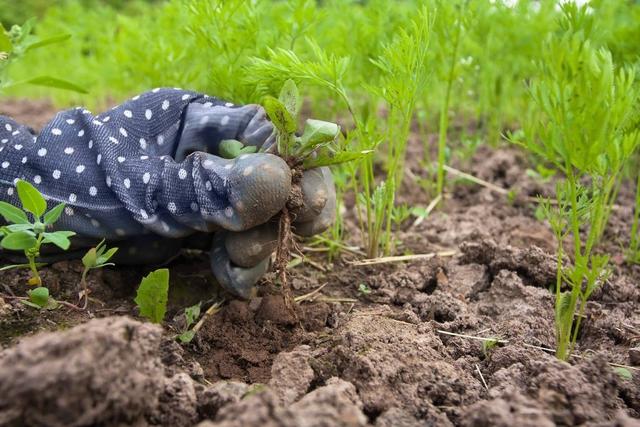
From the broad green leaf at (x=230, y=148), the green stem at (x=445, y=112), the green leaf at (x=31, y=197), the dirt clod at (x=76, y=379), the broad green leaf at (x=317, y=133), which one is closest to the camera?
the dirt clod at (x=76, y=379)

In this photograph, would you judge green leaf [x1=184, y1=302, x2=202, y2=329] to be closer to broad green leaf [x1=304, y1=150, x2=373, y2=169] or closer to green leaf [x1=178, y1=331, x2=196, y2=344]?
green leaf [x1=178, y1=331, x2=196, y2=344]

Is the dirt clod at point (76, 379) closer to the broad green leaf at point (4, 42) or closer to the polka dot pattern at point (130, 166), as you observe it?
the polka dot pattern at point (130, 166)

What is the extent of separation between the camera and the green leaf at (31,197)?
129cm

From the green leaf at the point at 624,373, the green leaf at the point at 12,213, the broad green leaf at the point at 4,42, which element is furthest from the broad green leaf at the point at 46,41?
the green leaf at the point at 624,373

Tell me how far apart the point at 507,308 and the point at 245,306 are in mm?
692

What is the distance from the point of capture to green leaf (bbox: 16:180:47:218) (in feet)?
4.22

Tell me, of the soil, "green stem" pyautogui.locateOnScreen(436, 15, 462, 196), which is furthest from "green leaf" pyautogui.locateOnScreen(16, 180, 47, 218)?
"green stem" pyautogui.locateOnScreen(436, 15, 462, 196)

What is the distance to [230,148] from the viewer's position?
4.92 ft

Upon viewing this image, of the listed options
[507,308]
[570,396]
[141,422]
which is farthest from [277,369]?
[507,308]

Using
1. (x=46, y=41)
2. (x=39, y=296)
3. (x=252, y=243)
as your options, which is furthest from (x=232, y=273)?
(x=46, y=41)

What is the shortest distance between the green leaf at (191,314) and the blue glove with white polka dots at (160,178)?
10 centimetres

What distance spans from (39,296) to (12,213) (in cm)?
20

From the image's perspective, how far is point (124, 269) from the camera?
1689mm

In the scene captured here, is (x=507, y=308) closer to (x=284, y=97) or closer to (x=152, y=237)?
(x=284, y=97)
